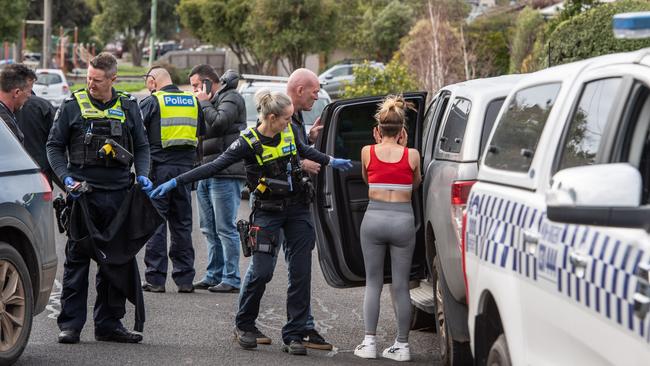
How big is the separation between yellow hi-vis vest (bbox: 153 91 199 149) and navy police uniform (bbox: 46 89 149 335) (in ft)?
6.59

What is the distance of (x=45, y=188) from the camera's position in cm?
778

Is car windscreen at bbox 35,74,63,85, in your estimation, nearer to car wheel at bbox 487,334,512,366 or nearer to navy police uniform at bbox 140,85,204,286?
navy police uniform at bbox 140,85,204,286

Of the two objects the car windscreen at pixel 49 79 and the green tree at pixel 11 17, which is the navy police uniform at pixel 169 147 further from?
the green tree at pixel 11 17

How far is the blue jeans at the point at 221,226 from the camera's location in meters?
10.8

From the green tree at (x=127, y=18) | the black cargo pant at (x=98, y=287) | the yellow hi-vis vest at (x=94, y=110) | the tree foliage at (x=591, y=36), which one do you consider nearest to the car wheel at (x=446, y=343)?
the black cargo pant at (x=98, y=287)

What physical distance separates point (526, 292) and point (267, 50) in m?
40.2

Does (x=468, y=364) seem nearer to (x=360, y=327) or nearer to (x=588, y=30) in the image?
(x=360, y=327)

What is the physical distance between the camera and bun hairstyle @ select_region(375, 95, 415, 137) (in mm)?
7930

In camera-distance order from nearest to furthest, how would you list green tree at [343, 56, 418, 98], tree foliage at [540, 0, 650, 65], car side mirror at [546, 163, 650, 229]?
car side mirror at [546, 163, 650, 229]
tree foliage at [540, 0, 650, 65]
green tree at [343, 56, 418, 98]

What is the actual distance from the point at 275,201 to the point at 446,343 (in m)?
1.50

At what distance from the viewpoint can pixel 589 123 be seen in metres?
4.79

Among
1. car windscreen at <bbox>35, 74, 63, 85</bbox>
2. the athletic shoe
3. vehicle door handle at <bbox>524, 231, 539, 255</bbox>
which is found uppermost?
vehicle door handle at <bbox>524, 231, 539, 255</bbox>

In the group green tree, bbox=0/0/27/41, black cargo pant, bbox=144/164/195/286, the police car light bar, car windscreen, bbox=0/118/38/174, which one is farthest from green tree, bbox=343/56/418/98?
green tree, bbox=0/0/27/41

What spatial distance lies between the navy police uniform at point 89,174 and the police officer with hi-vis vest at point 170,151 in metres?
2.00
